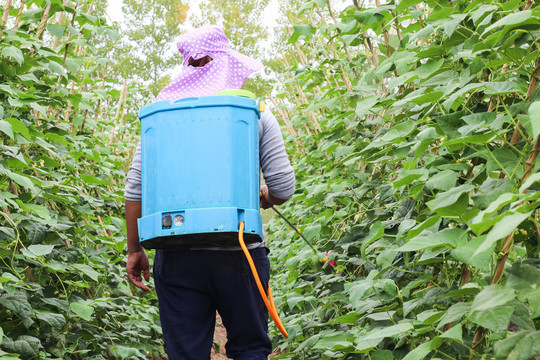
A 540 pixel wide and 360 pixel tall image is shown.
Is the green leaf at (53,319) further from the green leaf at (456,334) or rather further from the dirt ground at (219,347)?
the dirt ground at (219,347)

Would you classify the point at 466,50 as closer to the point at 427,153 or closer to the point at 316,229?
the point at 427,153

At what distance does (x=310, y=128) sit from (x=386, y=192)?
3736mm

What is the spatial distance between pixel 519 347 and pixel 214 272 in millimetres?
1239

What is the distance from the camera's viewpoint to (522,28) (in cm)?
152

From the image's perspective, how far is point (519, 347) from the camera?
1.20 metres

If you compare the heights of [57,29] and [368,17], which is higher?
[57,29]

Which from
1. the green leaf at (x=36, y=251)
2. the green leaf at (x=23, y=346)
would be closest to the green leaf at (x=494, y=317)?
→ the green leaf at (x=36, y=251)

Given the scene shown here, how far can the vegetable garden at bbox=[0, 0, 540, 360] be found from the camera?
1.38 metres

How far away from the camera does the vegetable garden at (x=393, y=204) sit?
138 centimetres

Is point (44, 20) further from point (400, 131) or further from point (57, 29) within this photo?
point (400, 131)

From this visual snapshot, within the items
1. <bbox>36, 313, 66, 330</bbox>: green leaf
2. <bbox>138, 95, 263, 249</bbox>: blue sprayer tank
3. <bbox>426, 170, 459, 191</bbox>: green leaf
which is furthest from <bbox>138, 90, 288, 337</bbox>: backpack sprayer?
<bbox>36, 313, 66, 330</bbox>: green leaf

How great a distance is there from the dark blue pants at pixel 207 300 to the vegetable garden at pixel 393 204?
276 millimetres

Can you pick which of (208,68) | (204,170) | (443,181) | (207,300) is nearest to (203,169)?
(204,170)

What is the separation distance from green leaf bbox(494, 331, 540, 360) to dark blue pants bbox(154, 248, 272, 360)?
1.18 metres
